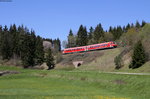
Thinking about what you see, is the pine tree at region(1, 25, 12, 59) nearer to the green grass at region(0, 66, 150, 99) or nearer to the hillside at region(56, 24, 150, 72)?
the hillside at region(56, 24, 150, 72)

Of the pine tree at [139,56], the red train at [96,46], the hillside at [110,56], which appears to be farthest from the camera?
the red train at [96,46]

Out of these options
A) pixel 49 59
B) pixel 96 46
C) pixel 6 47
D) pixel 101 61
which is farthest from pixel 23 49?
pixel 101 61

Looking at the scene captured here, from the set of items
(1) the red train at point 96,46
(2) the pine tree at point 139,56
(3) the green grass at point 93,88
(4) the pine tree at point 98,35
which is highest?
(4) the pine tree at point 98,35

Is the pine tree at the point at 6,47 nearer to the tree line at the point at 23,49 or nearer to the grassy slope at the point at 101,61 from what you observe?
the tree line at the point at 23,49

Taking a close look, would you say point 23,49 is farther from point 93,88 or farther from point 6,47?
point 93,88

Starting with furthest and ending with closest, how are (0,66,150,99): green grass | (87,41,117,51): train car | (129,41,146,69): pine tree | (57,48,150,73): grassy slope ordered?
1. (87,41,117,51): train car
2. (57,48,150,73): grassy slope
3. (129,41,146,69): pine tree
4. (0,66,150,99): green grass

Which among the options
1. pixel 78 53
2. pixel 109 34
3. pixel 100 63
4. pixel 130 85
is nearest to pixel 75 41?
pixel 109 34

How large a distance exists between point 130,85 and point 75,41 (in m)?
118

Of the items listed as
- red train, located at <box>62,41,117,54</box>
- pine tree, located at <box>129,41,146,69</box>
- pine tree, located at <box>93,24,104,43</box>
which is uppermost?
pine tree, located at <box>93,24,104,43</box>

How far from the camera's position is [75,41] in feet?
471

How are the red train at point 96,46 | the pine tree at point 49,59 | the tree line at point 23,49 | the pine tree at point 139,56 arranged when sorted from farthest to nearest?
the tree line at point 23,49, the red train at point 96,46, the pine tree at point 49,59, the pine tree at point 139,56

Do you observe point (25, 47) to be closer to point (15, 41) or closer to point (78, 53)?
point (15, 41)

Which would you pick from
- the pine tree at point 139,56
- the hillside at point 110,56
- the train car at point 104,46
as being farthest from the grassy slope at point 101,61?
the pine tree at point 139,56

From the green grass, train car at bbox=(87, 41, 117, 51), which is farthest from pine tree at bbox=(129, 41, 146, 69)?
train car at bbox=(87, 41, 117, 51)
